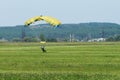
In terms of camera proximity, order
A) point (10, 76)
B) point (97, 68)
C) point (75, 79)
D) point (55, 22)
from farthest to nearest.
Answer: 1. point (55, 22)
2. point (97, 68)
3. point (10, 76)
4. point (75, 79)

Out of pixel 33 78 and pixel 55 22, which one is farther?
pixel 55 22

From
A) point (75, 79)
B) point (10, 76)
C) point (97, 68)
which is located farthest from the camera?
point (97, 68)

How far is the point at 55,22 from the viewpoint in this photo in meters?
49.6

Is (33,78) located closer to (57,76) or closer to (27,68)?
(57,76)

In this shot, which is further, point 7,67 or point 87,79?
point 7,67

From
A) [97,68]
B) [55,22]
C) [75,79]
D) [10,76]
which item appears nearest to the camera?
[75,79]

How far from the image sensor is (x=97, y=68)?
3075 cm

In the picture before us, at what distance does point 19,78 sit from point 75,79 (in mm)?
2800

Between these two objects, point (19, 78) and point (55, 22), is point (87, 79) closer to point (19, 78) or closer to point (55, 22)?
point (19, 78)

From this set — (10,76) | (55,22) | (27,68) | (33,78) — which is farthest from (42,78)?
(55,22)

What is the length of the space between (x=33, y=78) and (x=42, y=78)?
448 mm

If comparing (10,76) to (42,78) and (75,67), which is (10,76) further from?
(75,67)

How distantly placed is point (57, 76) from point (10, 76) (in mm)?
2374

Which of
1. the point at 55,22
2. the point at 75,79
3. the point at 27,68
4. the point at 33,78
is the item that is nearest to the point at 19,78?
the point at 33,78
